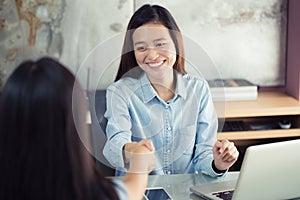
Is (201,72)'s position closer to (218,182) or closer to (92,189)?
(218,182)

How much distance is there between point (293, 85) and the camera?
314 centimetres

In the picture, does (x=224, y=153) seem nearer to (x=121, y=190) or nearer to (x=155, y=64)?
(x=155, y=64)

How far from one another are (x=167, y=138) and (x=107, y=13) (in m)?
1.34

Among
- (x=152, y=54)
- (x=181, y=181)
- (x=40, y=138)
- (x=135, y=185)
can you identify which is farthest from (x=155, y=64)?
(x=40, y=138)

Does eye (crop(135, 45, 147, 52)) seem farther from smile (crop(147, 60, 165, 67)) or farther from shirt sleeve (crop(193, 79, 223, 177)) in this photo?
shirt sleeve (crop(193, 79, 223, 177))

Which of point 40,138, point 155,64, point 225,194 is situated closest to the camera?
point 40,138

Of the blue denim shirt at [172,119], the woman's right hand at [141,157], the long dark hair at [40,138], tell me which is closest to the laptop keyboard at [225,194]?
the blue denim shirt at [172,119]

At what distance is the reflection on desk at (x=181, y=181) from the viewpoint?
1.73m

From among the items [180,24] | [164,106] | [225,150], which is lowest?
[225,150]

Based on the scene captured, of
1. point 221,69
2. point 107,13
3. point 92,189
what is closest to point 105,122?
point 92,189

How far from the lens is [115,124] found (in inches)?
73.6

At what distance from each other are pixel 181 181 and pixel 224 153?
0.55ft

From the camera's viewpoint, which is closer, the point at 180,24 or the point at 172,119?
the point at 172,119

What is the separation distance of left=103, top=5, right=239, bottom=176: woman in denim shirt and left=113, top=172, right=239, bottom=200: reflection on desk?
0.03m
